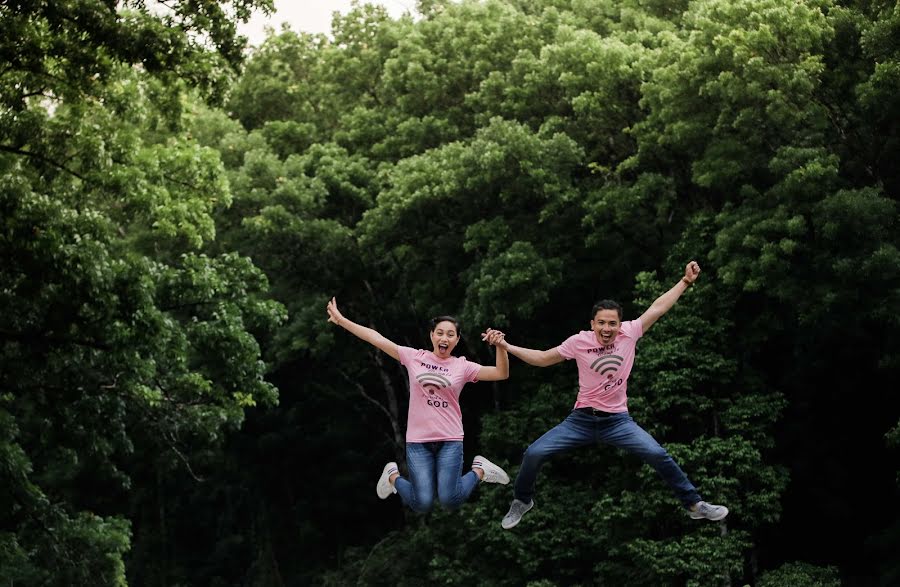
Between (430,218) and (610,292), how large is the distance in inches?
167

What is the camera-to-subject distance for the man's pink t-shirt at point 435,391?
845cm

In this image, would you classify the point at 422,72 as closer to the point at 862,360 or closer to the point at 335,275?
the point at 335,275

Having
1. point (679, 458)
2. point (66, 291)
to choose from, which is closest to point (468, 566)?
point (679, 458)

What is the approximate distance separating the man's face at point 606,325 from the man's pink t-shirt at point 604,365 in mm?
52

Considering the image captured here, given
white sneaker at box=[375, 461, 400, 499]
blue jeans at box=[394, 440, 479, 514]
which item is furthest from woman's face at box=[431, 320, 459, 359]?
white sneaker at box=[375, 461, 400, 499]

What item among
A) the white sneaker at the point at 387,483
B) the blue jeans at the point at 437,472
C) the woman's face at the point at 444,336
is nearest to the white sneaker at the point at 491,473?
the blue jeans at the point at 437,472

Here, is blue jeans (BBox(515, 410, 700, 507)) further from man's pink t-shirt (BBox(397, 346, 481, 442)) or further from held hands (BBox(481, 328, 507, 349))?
held hands (BBox(481, 328, 507, 349))

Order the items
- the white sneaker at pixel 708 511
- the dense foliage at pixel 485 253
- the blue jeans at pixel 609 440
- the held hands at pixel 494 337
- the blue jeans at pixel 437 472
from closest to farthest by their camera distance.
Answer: the held hands at pixel 494 337
the blue jeans at pixel 609 440
the white sneaker at pixel 708 511
the blue jeans at pixel 437 472
the dense foliage at pixel 485 253

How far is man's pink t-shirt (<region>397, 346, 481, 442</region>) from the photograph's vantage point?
845cm

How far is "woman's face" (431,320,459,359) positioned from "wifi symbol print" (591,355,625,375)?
3.40 ft

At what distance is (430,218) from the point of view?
25.0m

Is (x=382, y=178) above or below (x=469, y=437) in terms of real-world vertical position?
above

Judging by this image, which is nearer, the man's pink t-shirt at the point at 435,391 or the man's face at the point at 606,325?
the man's face at the point at 606,325

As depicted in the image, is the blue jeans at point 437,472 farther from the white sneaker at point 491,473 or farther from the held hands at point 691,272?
the held hands at point 691,272
